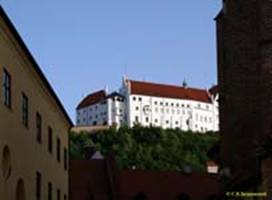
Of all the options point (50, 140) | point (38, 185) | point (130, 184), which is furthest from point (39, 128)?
point (130, 184)

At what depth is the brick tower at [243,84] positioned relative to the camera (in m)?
29.2

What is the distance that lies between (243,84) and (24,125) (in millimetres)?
9140

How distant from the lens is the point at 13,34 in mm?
27125

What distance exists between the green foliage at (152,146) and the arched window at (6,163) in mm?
82286

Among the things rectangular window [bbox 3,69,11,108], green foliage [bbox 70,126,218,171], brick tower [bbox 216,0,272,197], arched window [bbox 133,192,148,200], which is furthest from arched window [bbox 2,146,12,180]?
green foliage [bbox 70,126,218,171]

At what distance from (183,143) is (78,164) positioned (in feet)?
293

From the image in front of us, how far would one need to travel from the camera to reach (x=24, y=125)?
30.0 meters

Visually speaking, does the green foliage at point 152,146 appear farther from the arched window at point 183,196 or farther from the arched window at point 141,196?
the arched window at point 141,196

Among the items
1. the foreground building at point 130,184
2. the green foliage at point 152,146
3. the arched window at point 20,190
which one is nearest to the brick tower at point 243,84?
the arched window at point 20,190

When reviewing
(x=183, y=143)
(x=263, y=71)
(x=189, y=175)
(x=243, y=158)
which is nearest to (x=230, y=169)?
(x=243, y=158)

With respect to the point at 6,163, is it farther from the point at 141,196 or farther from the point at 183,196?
the point at 183,196

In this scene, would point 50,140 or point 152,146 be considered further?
point 152,146

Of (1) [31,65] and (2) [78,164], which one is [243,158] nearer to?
(1) [31,65]

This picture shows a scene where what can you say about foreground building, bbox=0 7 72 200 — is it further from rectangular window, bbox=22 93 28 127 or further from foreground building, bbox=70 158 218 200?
foreground building, bbox=70 158 218 200
